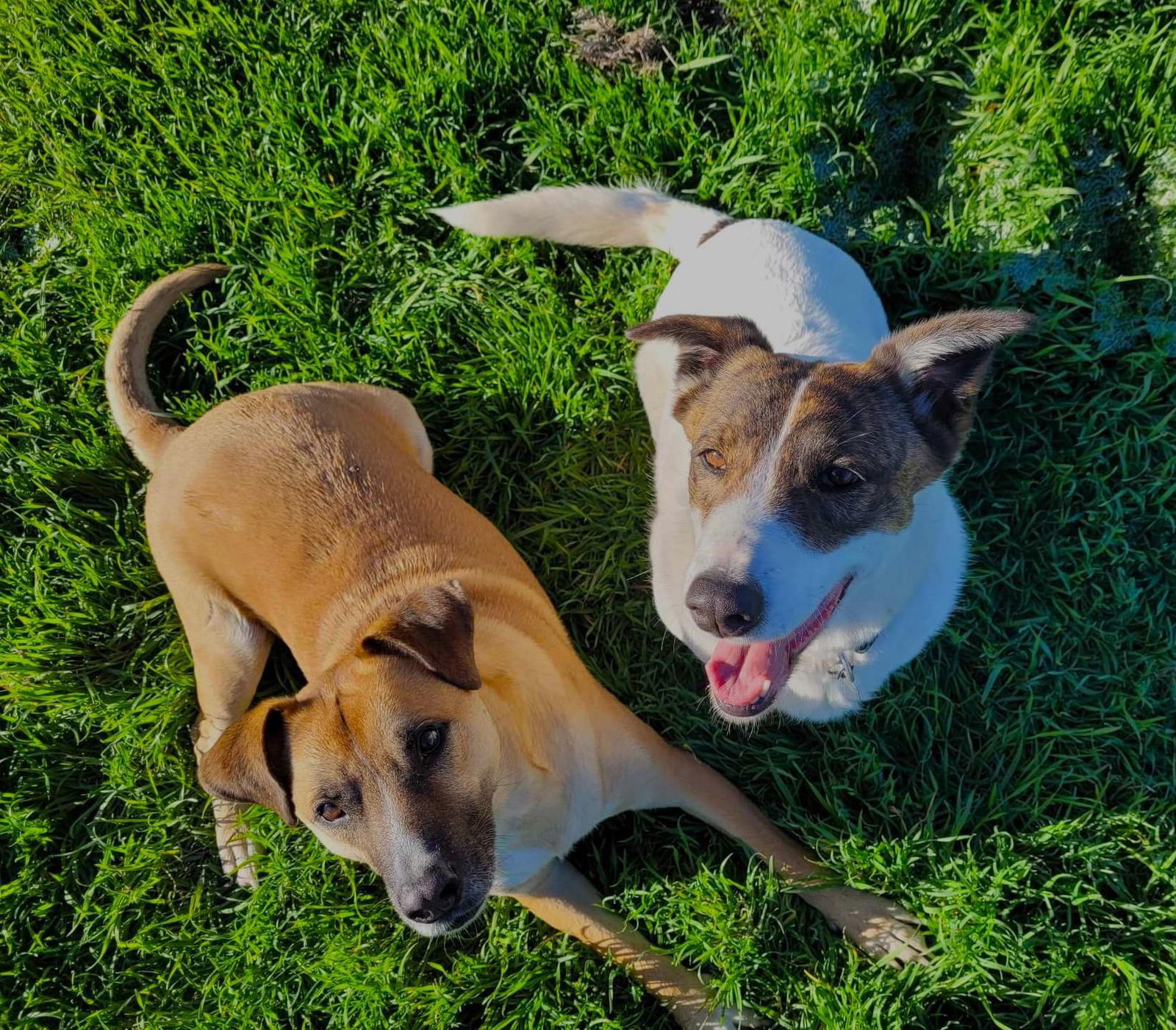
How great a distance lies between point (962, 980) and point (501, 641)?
2118 mm

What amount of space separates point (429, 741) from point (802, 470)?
140 cm

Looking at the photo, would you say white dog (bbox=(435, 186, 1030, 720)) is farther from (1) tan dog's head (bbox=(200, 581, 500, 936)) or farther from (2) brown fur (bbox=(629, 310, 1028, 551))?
(1) tan dog's head (bbox=(200, 581, 500, 936))

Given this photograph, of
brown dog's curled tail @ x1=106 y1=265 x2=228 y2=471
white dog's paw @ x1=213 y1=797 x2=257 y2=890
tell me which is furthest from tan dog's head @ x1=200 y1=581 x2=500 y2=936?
brown dog's curled tail @ x1=106 y1=265 x2=228 y2=471

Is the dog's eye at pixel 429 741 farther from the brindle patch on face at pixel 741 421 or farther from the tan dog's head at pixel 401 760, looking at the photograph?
the brindle patch on face at pixel 741 421

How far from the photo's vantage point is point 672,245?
4.10 meters

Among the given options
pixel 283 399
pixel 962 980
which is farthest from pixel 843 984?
pixel 283 399

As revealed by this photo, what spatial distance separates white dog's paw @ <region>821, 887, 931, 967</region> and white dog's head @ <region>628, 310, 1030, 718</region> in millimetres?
1145

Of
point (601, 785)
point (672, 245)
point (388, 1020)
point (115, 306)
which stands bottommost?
point (388, 1020)

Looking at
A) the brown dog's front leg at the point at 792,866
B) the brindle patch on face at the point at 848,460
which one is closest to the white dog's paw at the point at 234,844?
the brown dog's front leg at the point at 792,866

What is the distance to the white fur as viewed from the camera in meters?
2.54

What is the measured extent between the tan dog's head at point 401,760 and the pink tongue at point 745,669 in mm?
785

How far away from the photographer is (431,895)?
8.41ft

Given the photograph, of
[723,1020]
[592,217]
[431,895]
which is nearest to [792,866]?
[723,1020]

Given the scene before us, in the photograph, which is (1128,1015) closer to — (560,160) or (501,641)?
(501,641)
